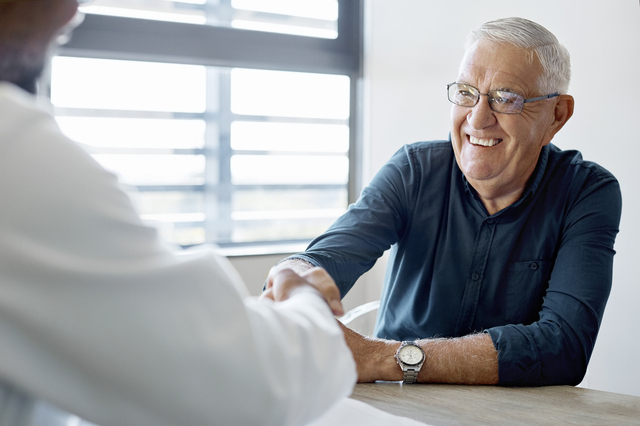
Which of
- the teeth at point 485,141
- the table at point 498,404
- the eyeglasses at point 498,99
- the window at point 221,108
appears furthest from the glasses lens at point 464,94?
the window at point 221,108

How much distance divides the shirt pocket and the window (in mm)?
2165

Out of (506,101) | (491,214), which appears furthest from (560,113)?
(491,214)

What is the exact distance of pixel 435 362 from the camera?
4.33 ft

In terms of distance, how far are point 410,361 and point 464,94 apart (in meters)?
0.86

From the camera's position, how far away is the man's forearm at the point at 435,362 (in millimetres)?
1293

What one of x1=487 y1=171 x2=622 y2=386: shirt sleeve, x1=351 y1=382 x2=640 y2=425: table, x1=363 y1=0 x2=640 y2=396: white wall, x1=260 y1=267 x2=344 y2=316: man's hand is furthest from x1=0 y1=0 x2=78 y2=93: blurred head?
x1=363 y1=0 x2=640 y2=396: white wall

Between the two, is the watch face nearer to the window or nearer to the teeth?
the teeth

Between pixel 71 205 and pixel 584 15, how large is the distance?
8.38 feet

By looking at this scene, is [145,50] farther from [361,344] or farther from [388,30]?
[361,344]

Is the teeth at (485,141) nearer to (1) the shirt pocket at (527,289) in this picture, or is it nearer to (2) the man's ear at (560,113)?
(2) the man's ear at (560,113)

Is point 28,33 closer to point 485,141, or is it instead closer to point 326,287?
point 326,287

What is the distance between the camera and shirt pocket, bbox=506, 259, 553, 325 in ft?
5.59

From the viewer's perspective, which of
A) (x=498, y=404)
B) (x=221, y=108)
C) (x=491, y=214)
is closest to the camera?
(x=498, y=404)

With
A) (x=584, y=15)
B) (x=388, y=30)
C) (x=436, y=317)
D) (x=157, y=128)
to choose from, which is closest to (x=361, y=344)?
(x=436, y=317)
